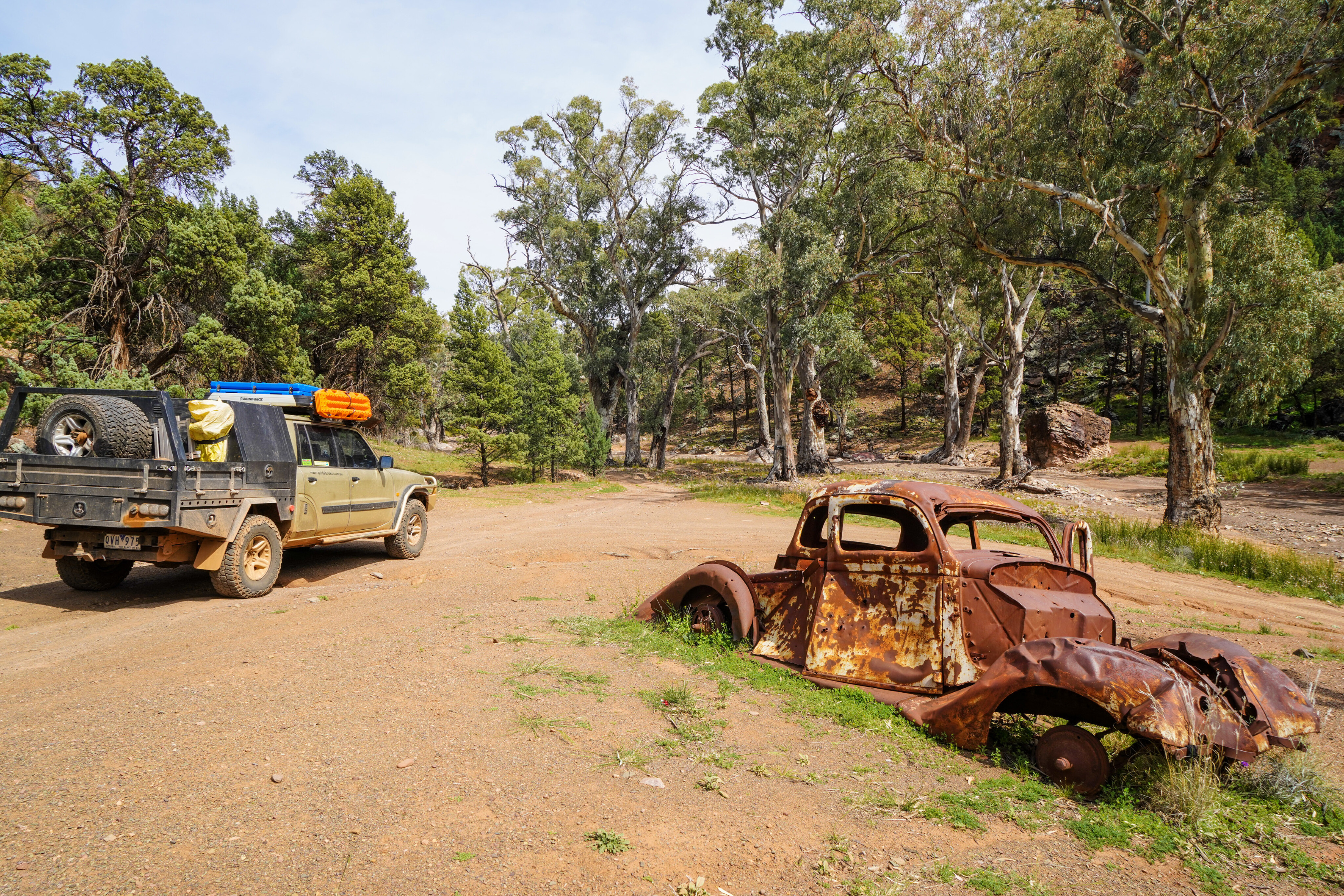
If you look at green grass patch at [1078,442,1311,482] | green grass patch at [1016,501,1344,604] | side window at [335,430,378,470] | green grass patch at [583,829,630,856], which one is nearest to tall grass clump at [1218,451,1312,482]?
green grass patch at [1078,442,1311,482]

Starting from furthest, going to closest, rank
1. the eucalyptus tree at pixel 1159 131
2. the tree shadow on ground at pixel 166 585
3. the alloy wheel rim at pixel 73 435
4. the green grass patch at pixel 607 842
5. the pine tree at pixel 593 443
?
the pine tree at pixel 593 443, the eucalyptus tree at pixel 1159 131, the tree shadow on ground at pixel 166 585, the alloy wheel rim at pixel 73 435, the green grass patch at pixel 607 842

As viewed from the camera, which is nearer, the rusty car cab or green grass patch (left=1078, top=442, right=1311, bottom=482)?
the rusty car cab

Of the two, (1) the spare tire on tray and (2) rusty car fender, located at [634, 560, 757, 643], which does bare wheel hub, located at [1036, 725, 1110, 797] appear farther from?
(1) the spare tire on tray

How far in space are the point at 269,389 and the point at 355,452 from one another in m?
1.43

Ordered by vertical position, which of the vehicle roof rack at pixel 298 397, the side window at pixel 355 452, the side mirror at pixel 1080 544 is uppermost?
the vehicle roof rack at pixel 298 397

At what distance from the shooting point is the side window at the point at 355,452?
31.2ft

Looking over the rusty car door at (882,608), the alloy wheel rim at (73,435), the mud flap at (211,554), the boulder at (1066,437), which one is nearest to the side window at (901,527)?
the rusty car door at (882,608)

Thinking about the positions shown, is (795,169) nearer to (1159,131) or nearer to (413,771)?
(1159,131)

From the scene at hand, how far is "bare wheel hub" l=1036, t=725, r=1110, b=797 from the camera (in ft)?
12.5

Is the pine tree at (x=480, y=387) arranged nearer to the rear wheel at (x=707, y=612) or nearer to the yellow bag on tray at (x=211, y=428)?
the yellow bag on tray at (x=211, y=428)

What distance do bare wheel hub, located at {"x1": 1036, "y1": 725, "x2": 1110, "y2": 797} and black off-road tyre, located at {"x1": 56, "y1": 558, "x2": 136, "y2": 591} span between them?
30.1 feet

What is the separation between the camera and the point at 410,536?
1098 centimetres

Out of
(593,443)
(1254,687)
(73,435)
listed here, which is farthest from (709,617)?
(593,443)

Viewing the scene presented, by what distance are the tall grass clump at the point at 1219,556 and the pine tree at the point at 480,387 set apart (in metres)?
19.4
